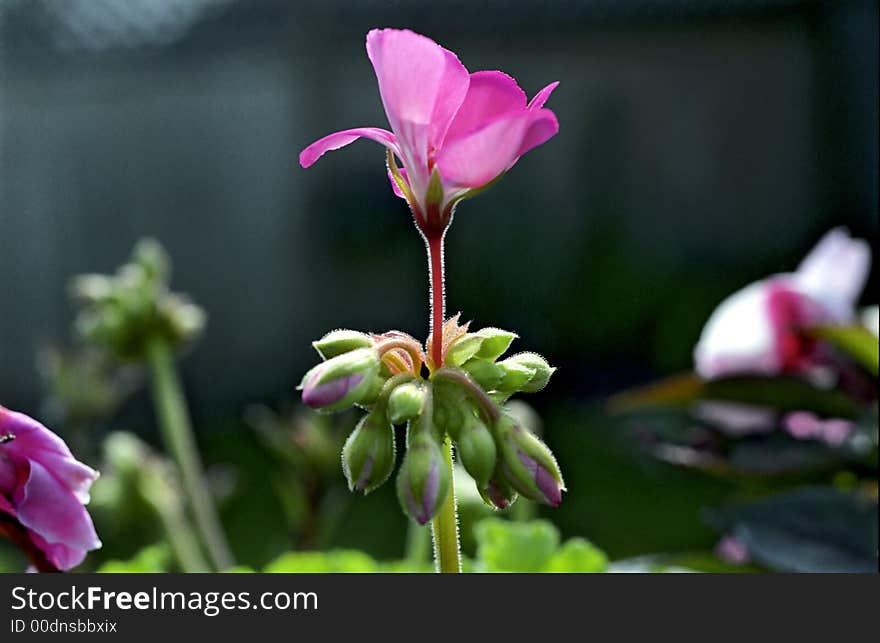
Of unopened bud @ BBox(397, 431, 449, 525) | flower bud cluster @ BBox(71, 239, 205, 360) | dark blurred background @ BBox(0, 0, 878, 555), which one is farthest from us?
dark blurred background @ BBox(0, 0, 878, 555)

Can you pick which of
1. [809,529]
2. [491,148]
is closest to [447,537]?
[491,148]

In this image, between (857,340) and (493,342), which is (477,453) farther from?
(857,340)

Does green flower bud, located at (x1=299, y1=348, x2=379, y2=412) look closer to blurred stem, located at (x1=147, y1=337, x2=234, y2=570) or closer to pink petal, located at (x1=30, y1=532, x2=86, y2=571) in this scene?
pink petal, located at (x1=30, y1=532, x2=86, y2=571)

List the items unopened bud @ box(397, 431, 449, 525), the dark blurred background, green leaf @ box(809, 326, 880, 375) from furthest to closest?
the dark blurred background
green leaf @ box(809, 326, 880, 375)
unopened bud @ box(397, 431, 449, 525)

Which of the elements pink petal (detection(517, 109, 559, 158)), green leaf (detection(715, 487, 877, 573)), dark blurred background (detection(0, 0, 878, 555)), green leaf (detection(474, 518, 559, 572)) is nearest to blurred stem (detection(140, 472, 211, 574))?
green leaf (detection(474, 518, 559, 572))

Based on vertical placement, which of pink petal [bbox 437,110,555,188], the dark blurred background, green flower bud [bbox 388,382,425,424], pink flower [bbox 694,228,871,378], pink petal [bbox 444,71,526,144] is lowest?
green flower bud [bbox 388,382,425,424]
